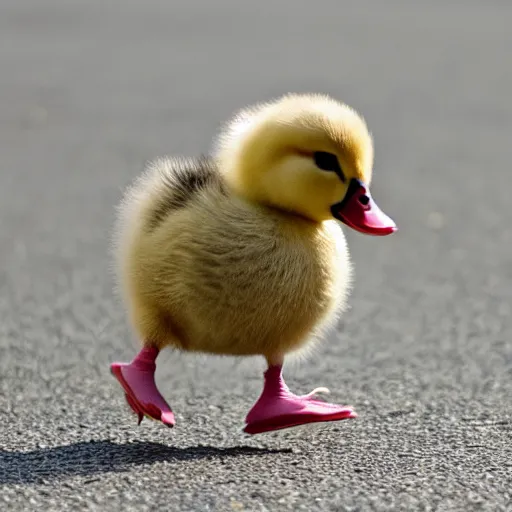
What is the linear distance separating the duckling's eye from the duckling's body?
0.09 m

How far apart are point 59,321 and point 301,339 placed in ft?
3.41

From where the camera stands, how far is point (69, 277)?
9.99 ft

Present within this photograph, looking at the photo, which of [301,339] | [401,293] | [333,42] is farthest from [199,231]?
[333,42]

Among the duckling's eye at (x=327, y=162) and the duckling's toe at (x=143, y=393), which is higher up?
the duckling's eye at (x=327, y=162)

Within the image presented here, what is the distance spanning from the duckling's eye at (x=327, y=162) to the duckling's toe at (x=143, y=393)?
0.43 metres

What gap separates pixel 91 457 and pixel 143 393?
13 cm

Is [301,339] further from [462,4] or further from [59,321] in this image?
[462,4]

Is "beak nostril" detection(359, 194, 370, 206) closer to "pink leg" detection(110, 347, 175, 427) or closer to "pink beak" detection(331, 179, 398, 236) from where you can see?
"pink beak" detection(331, 179, 398, 236)

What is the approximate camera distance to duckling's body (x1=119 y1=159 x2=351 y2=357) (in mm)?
1690

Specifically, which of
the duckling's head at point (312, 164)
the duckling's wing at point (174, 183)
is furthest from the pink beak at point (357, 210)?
the duckling's wing at point (174, 183)

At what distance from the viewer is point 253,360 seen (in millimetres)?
1986

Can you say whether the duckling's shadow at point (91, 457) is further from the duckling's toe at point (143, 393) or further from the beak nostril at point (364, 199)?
the beak nostril at point (364, 199)

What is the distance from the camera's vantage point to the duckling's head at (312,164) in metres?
1.71

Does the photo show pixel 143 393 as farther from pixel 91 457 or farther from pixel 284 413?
pixel 284 413
